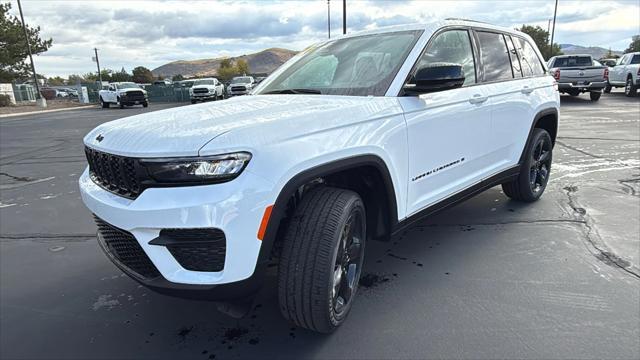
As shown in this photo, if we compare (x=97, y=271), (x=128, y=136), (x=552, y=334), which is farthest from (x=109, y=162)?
(x=552, y=334)

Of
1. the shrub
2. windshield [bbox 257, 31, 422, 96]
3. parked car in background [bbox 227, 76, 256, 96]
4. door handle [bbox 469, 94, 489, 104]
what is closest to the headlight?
windshield [bbox 257, 31, 422, 96]

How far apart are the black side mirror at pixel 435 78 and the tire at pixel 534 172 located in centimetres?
201

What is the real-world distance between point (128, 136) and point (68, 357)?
124 cm

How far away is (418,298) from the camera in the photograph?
9.64 ft

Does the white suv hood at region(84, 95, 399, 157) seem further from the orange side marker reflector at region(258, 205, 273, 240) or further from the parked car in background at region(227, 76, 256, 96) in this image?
the parked car in background at region(227, 76, 256, 96)

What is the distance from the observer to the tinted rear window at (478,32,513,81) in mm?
3842

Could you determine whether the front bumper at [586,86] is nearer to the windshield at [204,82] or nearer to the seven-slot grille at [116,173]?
the seven-slot grille at [116,173]

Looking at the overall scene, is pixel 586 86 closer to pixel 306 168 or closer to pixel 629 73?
pixel 629 73

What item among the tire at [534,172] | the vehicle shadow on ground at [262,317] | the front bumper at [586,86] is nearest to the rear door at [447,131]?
the vehicle shadow on ground at [262,317]

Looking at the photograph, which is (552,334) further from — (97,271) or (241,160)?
(97,271)

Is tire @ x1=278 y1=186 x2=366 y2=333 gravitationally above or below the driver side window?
below

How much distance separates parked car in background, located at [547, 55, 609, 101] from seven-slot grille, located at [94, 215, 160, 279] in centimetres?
1738

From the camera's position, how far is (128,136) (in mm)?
2301

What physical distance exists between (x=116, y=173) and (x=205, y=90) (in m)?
28.9
